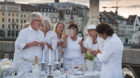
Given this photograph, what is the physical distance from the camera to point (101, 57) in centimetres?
327

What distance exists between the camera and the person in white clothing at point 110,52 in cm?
320

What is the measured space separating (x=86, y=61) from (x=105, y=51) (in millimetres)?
942

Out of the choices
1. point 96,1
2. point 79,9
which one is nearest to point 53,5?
point 79,9

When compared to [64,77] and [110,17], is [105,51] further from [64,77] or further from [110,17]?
[110,17]

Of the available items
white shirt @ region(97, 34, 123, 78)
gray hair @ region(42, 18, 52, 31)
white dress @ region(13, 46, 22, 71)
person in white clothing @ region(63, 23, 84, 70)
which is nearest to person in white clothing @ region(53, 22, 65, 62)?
person in white clothing @ region(63, 23, 84, 70)

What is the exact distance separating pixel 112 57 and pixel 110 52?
0.29 feet

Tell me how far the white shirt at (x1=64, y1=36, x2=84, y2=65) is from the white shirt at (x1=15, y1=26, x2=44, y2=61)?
50 cm

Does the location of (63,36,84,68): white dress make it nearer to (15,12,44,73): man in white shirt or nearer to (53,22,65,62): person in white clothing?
(53,22,65,62): person in white clothing

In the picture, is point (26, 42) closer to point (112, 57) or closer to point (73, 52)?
point (73, 52)

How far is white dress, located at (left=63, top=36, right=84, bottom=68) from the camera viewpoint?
175 inches

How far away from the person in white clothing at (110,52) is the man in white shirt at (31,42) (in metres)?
1.02

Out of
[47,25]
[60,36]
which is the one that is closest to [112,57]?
[47,25]

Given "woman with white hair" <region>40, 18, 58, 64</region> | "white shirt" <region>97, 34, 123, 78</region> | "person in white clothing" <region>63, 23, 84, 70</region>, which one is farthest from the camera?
"person in white clothing" <region>63, 23, 84, 70</region>

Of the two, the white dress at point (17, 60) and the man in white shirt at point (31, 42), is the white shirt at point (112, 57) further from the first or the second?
the white dress at point (17, 60)
